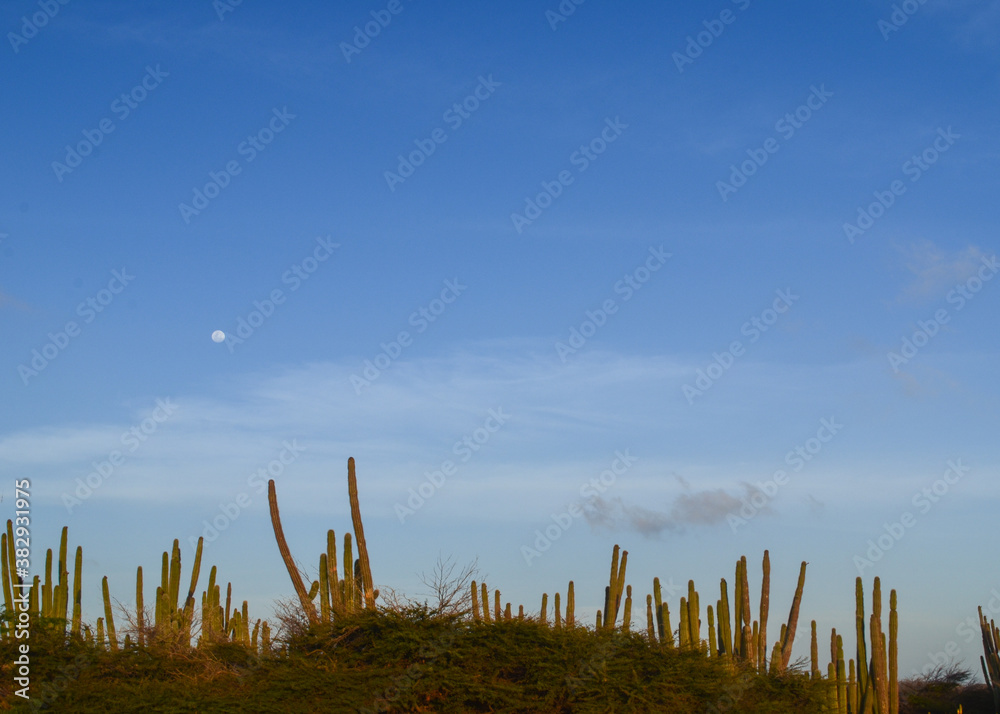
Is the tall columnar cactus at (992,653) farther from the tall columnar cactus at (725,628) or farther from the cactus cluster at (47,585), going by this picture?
the cactus cluster at (47,585)

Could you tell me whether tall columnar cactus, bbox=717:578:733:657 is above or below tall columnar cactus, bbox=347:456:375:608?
below

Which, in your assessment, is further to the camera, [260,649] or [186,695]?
[260,649]

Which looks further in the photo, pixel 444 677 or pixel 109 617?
pixel 109 617

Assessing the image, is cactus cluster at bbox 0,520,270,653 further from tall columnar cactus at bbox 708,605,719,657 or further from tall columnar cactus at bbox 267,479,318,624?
tall columnar cactus at bbox 708,605,719,657

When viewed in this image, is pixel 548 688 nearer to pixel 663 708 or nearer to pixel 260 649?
pixel 663 708

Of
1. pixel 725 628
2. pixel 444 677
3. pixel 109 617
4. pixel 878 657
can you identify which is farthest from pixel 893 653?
pixel 109 617

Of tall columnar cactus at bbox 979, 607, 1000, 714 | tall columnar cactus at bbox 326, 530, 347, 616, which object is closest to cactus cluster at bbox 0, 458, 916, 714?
tall columnar cactus at bbox 326, 530, 347, 616

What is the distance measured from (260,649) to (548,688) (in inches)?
233

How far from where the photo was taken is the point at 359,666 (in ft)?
54.1

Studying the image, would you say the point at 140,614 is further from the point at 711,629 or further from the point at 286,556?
the point at 711,629

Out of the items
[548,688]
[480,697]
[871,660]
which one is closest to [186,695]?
[480,697]

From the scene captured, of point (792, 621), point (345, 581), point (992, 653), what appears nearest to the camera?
point (345, 581)

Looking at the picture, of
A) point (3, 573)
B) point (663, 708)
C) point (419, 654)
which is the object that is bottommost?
point (663, 708)

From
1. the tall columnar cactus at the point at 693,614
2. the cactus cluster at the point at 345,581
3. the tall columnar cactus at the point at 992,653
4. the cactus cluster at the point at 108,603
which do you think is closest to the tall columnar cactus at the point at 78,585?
the cactus cluster at the point at 108,603
